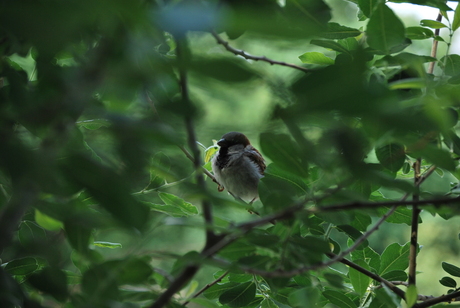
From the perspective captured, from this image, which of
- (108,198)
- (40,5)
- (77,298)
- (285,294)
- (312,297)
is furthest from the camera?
(285,294)

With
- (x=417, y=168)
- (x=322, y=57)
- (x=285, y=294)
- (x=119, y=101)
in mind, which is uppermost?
(x=119, y=101)

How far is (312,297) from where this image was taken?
0.57 meters

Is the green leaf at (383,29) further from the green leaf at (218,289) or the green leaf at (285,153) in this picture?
the green leaf at (218,289)

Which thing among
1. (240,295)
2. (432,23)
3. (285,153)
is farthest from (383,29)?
(240,295)

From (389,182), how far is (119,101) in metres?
0.20

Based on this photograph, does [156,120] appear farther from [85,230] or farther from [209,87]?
[85,230]

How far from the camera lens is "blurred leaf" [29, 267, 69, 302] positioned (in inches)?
17.7

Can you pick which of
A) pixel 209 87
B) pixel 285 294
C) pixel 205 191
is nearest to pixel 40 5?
pixel 209 87

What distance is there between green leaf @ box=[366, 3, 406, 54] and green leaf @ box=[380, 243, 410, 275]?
1.91ft

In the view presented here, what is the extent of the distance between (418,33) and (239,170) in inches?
58.8

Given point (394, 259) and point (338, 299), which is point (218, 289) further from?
point (394, 259)

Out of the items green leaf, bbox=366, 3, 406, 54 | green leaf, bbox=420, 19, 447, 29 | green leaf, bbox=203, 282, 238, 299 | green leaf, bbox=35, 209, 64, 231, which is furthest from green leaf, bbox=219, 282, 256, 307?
green leaf, bbox=420, 19, 447, 29

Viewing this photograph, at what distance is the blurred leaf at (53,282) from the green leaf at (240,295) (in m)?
0.48

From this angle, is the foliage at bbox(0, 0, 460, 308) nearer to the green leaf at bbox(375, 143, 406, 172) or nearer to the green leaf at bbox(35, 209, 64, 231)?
the green leaf at bbox(35, 209, 64, 231)
